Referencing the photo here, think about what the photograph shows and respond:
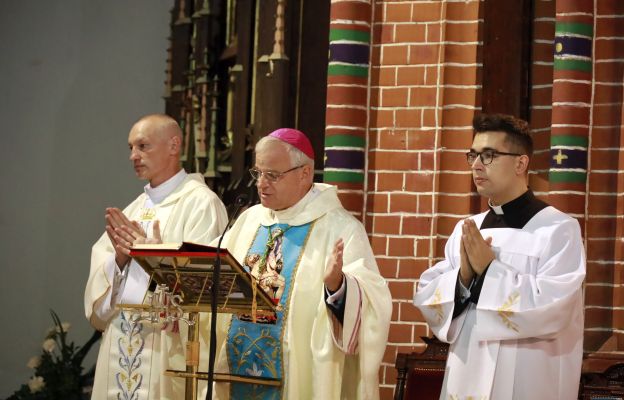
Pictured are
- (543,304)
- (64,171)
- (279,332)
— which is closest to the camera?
(543,304)

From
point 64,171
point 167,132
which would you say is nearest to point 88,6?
point 64,171

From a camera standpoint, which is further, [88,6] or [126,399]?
[88,6]

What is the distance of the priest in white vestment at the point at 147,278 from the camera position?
6.00 meters

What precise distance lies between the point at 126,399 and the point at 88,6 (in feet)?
14.9

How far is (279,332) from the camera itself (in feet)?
18.0

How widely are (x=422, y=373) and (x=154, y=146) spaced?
1.73m

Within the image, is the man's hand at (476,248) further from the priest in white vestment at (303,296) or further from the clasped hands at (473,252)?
the priest in white vestment at (303,296)

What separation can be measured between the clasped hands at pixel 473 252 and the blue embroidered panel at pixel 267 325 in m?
0.87

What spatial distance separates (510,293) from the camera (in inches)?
191

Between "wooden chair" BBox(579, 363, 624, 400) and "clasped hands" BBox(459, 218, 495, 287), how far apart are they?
0.93 m

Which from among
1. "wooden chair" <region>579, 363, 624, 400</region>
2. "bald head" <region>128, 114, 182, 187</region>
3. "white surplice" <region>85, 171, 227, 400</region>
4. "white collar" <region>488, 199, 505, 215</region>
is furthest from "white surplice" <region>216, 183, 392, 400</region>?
"wooden chair" <region>579, 363, 624, 400</region>

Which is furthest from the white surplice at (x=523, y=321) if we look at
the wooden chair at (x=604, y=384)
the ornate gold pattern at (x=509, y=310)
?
the wooden chair at (x=604, y=384)

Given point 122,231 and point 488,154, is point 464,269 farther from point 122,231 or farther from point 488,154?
point 122,231

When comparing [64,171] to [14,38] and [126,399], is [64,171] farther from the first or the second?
[126,399]
